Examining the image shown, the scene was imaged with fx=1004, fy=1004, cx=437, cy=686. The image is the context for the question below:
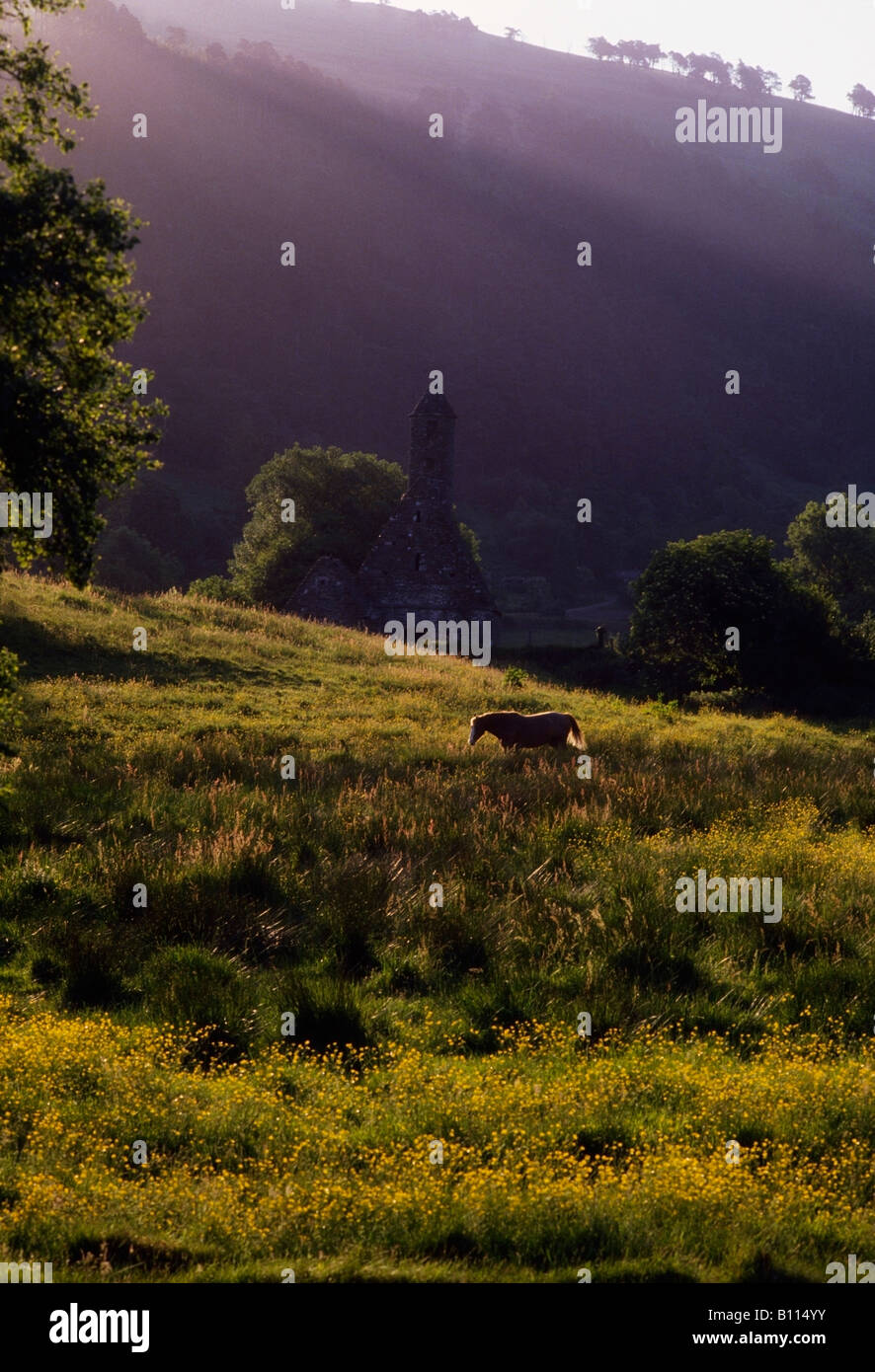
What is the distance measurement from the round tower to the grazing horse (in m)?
39.7

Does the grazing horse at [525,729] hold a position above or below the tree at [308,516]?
below

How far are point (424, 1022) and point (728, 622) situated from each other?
39.4m

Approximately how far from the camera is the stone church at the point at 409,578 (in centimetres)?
5603

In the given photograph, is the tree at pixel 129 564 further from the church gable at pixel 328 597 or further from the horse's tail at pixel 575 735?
the horse's tail at pixel 575 735

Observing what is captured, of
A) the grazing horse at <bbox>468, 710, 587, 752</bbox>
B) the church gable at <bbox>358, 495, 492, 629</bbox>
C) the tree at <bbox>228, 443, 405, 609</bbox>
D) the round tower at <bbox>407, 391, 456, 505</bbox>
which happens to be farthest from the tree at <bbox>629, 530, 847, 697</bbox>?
the tree at <bbox>228, 443, 405, 609</bbox>

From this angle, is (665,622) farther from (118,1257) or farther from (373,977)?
(118,1257)

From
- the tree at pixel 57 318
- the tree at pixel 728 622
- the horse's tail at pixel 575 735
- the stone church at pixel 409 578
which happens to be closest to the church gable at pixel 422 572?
the stone church at pixel 409 578

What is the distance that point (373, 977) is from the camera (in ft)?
30.5

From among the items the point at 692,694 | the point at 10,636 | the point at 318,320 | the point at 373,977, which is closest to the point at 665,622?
the point at 692,694

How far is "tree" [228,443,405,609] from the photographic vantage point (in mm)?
64250

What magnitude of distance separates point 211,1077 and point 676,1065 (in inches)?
137

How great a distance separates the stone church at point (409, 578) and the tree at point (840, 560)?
31.4m

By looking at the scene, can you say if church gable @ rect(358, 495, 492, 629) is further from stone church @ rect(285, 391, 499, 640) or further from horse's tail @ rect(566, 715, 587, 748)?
horse's tail @ rect(566, 715, 587, 748)

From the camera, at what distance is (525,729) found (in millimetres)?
20859
